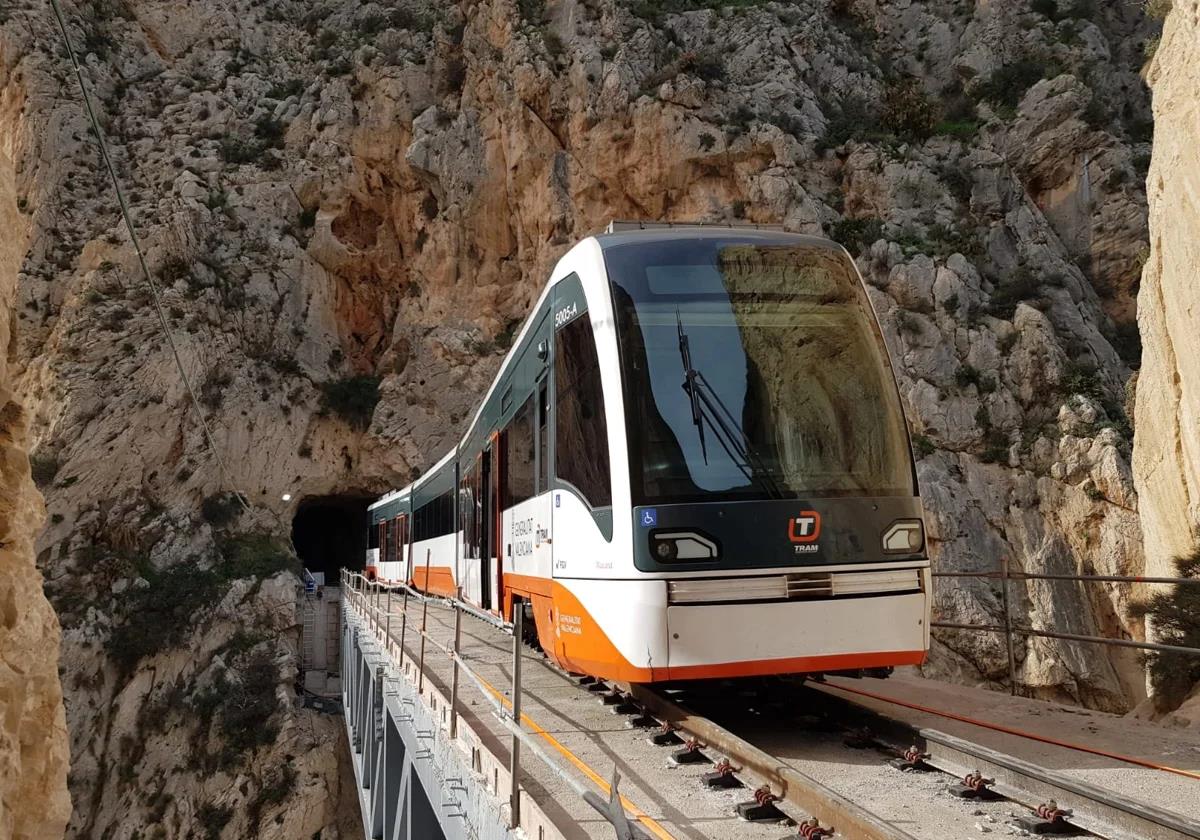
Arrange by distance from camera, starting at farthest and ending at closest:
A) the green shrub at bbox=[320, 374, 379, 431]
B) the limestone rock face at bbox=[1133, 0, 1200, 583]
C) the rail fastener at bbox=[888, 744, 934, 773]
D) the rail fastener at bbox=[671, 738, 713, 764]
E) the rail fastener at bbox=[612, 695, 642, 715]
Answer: the green shrub at bbox=[320, 374, 379, 431], the limestone rock face at bbox=[1133, 0, 1200, 583], the rail fastener at bbox=[612, 695, 642, 715], the rail fastener at bbox=[671, 738, 713, 764], the rail fastener at bbox=[888, 744, 934, 773]

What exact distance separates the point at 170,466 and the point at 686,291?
29.2m

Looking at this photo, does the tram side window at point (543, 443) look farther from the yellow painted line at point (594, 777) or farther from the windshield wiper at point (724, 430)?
the yellow painted line at point (594, 777)

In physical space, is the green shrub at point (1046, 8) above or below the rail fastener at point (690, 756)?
above

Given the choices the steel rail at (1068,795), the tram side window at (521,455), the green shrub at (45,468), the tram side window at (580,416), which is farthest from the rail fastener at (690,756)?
the green shrub at (45,468)

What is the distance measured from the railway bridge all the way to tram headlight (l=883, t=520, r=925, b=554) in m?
1.08

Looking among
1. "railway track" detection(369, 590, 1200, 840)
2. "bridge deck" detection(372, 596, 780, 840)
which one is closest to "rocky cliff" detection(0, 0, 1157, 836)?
"railway track" detection(369, 590, 1200, 840)

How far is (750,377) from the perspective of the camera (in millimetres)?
5262

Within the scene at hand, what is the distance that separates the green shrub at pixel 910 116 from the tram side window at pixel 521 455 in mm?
26322

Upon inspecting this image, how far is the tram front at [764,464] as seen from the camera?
4801 millimetres

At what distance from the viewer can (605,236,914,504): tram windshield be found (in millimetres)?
Answer: 5059

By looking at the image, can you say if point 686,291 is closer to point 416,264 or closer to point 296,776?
point 296,776

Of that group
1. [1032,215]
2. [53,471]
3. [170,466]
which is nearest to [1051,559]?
[1032,215]

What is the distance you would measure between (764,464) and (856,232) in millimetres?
22936

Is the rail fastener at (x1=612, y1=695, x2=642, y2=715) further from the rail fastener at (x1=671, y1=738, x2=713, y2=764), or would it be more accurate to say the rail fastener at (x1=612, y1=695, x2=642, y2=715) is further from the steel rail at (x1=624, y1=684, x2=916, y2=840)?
the rail fastener at (x1=671, y1=738, x2=713, y2=764)
